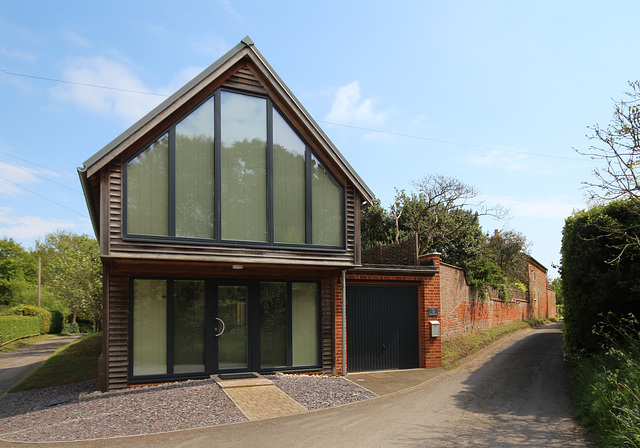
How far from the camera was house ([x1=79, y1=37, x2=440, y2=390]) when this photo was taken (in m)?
9.60

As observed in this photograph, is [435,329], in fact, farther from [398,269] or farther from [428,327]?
[398,269]

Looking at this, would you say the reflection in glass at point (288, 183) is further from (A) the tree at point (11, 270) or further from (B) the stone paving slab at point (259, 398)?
(A) the tree at point (11, 270)

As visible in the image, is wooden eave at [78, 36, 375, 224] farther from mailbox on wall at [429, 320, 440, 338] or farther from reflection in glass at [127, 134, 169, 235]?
mailbox on wall at [429, 320, 440, 338]

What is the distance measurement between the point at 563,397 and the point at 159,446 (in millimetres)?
7690

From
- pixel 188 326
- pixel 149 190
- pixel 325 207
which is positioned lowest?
pixel 188 326

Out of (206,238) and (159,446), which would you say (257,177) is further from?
(159,446)

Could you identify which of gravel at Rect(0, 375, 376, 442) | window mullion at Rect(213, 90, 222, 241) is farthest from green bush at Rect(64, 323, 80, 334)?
window mullion at Rect(213, 90, 222, 241)

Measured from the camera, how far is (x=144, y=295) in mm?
10312

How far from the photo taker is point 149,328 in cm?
1025

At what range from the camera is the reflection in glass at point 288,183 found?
1084cm

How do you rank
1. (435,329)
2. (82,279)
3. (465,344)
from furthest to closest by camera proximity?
(82,279), (465,344), (435,329)

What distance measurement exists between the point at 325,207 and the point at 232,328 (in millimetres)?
3664

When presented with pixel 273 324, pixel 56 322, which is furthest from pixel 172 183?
pixel 56 322

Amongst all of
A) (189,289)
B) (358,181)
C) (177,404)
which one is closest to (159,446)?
(177,404)
